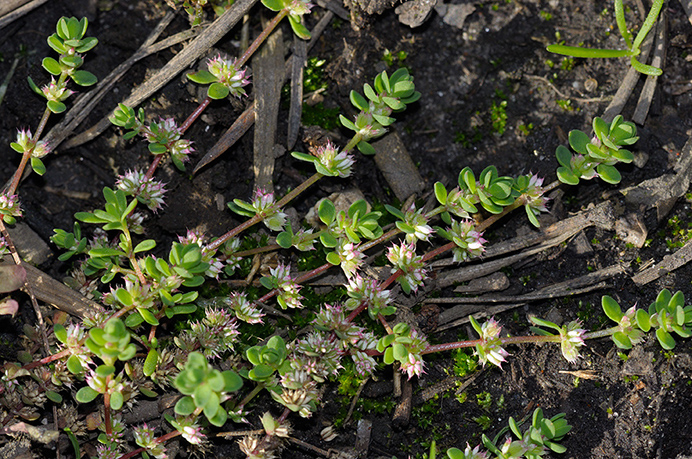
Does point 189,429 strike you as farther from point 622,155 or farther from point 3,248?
point 622,155


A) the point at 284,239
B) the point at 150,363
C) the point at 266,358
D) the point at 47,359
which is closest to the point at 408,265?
the point at 284,239

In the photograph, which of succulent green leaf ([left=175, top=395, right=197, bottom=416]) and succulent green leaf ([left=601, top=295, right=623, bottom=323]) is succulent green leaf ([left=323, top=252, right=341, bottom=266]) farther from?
succulent green leaf ([left=601, top=295, right=623, bottom=323])

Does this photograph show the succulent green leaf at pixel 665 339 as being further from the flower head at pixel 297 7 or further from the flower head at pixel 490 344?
the flower head at pixel 297 7

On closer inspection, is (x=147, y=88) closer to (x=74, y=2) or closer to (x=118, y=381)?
(x=74, y=2)

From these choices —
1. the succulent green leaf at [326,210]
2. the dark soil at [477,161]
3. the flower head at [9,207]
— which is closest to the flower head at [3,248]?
the flower head at [9,207]

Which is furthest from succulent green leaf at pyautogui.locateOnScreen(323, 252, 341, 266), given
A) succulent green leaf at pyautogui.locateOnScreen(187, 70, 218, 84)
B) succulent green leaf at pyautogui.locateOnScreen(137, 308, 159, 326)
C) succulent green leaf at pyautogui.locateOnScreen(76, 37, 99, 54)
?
succulent green leaf at pyautogui.locateOnScreen(76, 37, 99, 54)
